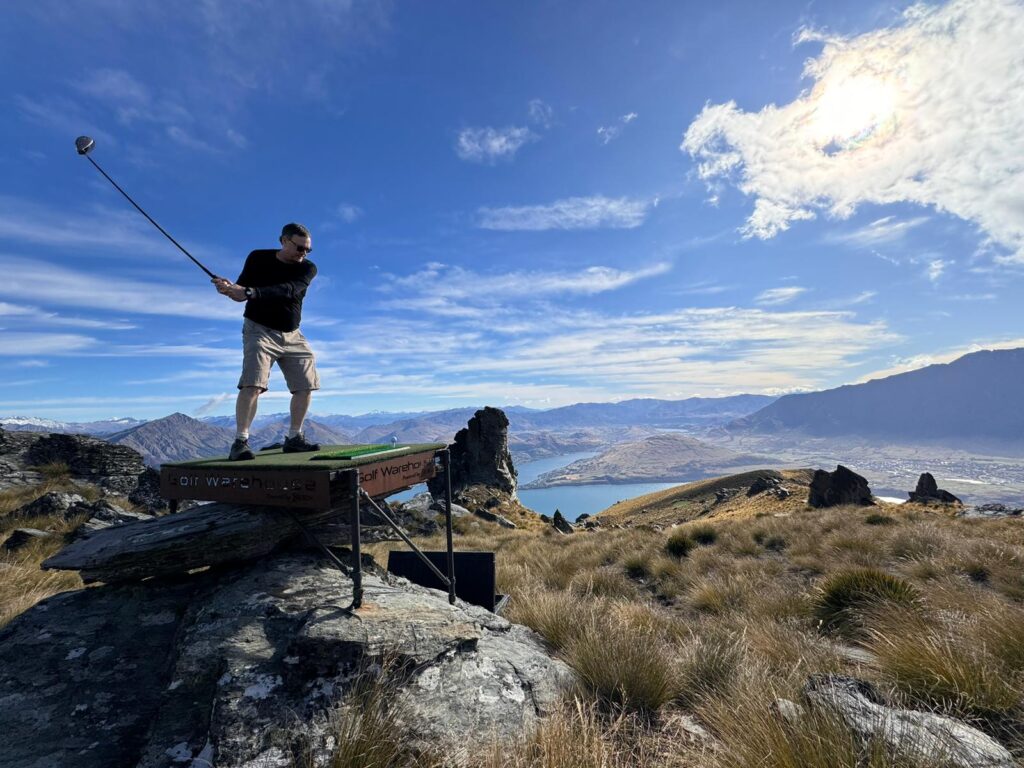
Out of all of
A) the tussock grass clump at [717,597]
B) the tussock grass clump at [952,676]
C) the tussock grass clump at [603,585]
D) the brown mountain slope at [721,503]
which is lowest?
the brown mountain slope at [721,503]

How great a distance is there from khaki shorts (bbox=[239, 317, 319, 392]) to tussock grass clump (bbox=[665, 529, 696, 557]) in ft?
37.4

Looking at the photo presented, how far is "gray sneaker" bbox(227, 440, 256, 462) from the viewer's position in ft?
17.7

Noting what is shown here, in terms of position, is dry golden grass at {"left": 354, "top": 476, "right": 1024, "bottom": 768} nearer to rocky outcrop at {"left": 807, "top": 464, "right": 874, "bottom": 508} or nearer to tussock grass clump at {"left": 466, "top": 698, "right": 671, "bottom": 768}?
tussock grass clump at {"left": 466, "top": 698, "right": 671, "bottom": 768}

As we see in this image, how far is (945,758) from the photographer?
110 inches

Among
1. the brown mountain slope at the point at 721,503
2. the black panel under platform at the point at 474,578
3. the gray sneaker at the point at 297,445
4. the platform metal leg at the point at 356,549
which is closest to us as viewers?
the platform metal leg at the point at 356,549

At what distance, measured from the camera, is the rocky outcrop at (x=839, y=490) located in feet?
122

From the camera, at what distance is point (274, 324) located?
5789 mm

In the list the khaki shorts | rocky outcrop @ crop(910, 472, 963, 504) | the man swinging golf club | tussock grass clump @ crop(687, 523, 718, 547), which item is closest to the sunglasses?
the man swinging golf club

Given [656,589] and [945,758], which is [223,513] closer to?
[945,758]

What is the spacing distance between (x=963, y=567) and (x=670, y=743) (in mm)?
9581

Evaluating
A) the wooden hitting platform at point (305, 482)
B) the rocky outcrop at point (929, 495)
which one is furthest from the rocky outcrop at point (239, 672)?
the rocky outcrop at point (929, 495)

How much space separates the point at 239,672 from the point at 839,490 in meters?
45.8

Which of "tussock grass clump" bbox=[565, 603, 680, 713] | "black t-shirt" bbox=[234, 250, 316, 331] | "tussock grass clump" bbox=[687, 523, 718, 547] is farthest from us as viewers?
"tussock grass clump" bbox=[687, 523, 718, 547]

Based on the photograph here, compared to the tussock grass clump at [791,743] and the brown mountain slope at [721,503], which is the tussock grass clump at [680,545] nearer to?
the tussock grass clump at [791,743]
